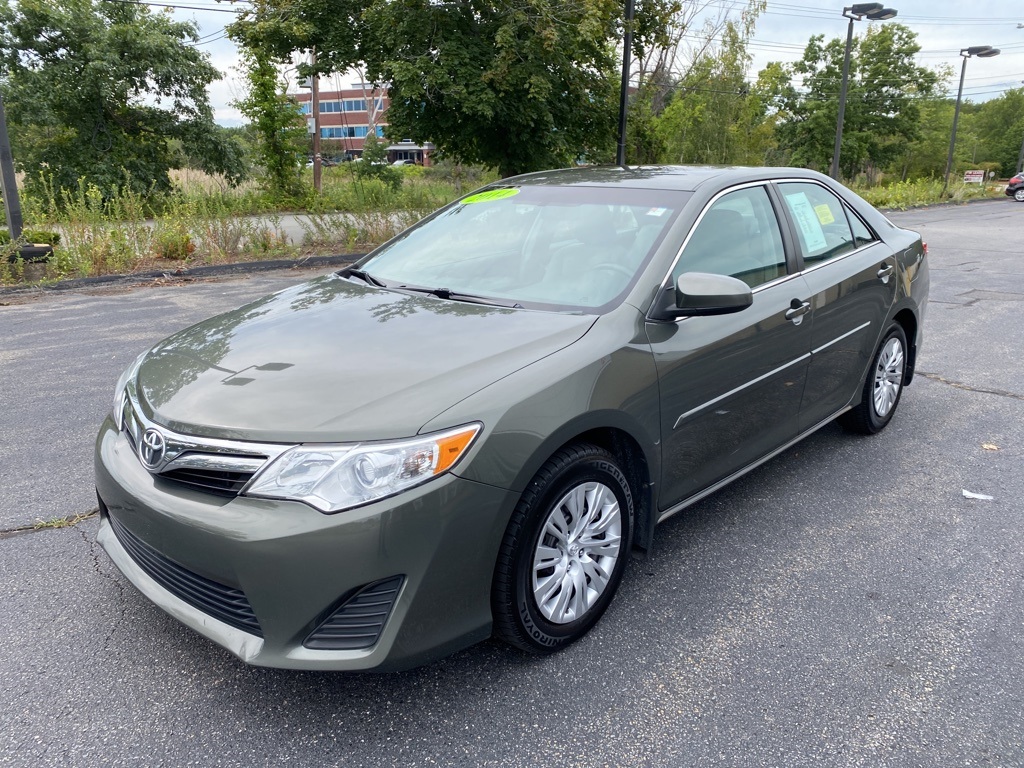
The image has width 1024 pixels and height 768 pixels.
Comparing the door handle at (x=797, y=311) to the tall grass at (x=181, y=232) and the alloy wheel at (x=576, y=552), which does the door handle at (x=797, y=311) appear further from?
the tall grass at (x=181, y=232)

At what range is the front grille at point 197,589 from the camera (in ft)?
6.88

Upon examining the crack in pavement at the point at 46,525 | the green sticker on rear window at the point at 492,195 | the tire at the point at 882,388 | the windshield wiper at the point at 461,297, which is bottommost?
the crack in pavement at the point at 46,525

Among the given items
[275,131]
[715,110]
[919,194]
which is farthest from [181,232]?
[919,194]

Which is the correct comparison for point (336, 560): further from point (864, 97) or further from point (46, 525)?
point (864, 97)

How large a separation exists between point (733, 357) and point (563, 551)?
117 centimetres

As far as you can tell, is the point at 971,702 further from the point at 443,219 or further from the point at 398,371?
the point at 443,219

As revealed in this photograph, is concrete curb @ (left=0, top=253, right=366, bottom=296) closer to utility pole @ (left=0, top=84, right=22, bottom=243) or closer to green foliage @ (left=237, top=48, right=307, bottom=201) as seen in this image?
utility pole @ (left=0, top=84, right=22, bottom=243)

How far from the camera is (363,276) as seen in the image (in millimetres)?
3557

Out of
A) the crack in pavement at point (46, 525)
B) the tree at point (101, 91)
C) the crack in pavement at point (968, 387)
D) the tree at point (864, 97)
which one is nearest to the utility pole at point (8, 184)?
the crack in pavement at point (46, 525)

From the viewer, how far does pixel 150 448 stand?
227 centimetres

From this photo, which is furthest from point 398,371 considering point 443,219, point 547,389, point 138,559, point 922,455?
point 922,455

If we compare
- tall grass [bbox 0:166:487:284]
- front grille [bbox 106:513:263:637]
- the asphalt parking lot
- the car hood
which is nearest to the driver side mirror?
the car hood

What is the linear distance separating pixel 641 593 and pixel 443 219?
2.13 m

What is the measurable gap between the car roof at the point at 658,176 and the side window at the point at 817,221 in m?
0.10
